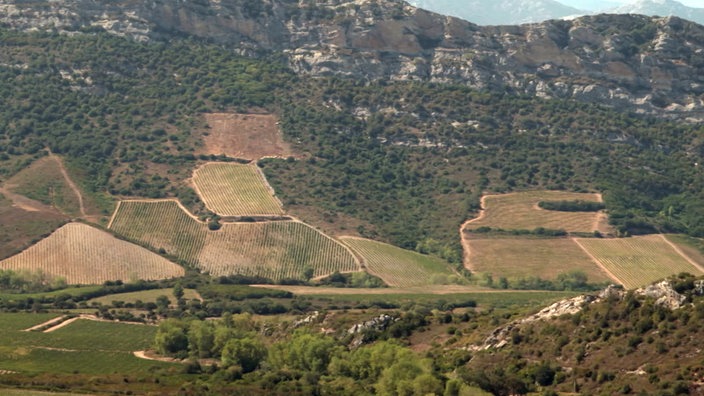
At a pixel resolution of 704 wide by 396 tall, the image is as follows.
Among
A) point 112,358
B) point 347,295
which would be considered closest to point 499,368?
point 112,358

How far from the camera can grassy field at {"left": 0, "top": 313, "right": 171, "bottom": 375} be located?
13350 centimetres

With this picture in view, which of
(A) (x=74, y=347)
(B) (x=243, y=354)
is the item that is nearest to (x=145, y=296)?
(A) (x=74, y=347)

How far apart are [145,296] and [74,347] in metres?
41.1

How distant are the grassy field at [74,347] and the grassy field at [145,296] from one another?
58.7ft

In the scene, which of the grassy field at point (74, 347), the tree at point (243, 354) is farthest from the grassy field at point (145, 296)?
the tree at point (243, 354)

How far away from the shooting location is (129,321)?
16950 centimetres

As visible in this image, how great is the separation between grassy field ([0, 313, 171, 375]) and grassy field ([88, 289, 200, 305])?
17.9 m

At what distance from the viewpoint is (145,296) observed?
188 metres

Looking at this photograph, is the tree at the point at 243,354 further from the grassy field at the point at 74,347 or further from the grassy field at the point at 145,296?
the grassy field at the point at 145,296

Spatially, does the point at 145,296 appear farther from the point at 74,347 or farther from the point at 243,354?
the point at 243,354

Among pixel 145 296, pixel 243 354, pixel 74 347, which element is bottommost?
pixel 145 296

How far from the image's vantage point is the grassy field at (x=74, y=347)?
5256 inches

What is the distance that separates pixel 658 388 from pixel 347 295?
95.3 m

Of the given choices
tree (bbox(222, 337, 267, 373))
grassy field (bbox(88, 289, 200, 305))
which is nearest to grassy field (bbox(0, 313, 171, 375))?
tree (bbox(222, 337, 267, 373))
